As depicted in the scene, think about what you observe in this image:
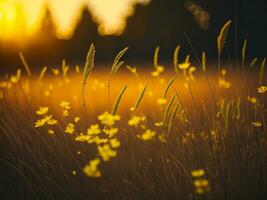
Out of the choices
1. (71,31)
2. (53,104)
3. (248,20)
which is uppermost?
(53,104)

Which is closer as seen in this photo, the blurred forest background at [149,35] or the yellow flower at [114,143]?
the yellow flower at [114,143]

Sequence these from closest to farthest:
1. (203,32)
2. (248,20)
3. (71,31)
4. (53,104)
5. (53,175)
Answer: (53,175) < (53,104) < (248,20) < (203,32) < (71,31)

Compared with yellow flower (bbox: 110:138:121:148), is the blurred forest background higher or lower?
lower

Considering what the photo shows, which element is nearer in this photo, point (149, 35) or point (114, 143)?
point (114, 143)

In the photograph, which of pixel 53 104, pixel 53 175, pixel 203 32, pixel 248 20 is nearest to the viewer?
pixel 53 175

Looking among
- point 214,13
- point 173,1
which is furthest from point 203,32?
point 173,1

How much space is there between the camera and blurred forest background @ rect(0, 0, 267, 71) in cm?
1666

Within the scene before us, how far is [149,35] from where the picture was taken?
25625mm

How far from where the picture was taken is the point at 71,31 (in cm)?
3172

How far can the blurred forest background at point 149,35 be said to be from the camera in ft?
54.6

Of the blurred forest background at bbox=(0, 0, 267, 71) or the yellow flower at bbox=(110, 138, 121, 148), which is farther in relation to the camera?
the blurred forest background at bbox=(0, 0, 267, 71)

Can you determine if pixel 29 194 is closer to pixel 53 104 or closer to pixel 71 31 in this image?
pixel 53 104

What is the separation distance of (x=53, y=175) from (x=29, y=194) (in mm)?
191

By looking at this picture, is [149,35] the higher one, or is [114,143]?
[114,143]
